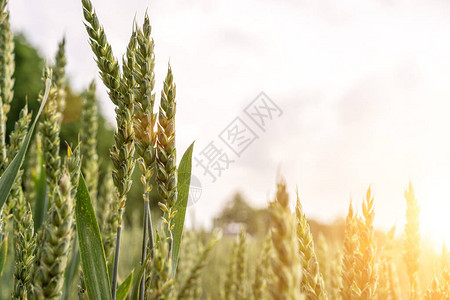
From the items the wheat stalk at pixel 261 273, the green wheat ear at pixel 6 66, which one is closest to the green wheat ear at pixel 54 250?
the green wheat ear at pixel 6 66

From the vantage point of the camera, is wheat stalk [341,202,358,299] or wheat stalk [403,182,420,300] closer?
wheat stalk [341,202,358,299]

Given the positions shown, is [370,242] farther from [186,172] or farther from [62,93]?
[62,93]

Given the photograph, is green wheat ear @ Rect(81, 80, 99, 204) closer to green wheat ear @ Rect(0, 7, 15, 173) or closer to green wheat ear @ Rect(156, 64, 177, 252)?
green wheat ear @ Rect(0, 7, 15, 173)

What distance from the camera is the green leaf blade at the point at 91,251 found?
79 cm

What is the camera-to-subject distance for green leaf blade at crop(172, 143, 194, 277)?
2.66 feet

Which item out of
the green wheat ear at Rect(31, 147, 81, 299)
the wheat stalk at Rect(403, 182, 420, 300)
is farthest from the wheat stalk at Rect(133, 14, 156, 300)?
the wheat stalk at Rect(403, 182, 420, 300)

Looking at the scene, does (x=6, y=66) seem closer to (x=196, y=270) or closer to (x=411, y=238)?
(x=196, y=270)

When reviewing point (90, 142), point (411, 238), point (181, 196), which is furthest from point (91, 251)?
point (411, 238)

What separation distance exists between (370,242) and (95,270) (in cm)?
52

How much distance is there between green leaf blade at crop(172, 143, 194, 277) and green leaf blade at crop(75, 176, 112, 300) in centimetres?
14

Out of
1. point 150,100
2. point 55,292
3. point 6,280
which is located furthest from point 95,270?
point 6,280

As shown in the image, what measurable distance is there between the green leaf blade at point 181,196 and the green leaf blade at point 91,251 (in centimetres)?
14

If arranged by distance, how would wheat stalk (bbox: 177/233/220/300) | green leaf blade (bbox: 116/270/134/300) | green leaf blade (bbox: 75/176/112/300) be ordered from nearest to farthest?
green leaf blade (bbox: 75/176/112/300), green leaf blade (bbox: 116/270/134/300), wheat stalk (bbox: 177/233/220/300)

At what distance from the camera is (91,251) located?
2.72 ft
